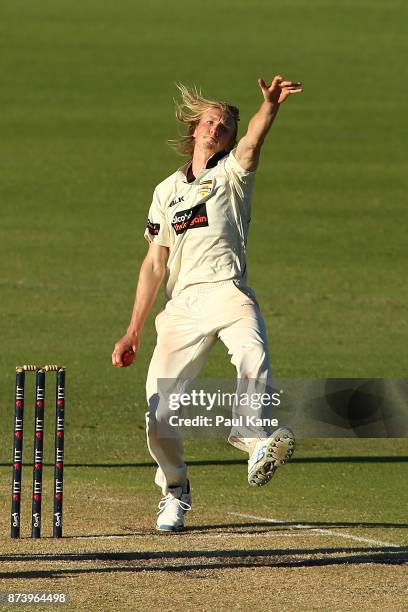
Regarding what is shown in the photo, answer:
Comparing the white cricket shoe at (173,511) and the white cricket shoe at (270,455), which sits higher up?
the white cricket shoe at (270,455)

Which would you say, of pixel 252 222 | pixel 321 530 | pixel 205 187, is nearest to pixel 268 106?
pixel 205 187

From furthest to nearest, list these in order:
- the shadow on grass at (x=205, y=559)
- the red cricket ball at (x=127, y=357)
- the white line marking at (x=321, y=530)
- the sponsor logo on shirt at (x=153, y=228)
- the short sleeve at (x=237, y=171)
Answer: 1. the sponsor logo on shirt at (x=153, y=228)
2. the white line marking at (x=321, y=530)
3. the red cricket ball at (x=127, y=357)
4. the short sleeve at (x=237, y=171)
5. the shadow on grass at (x=205, y=559)

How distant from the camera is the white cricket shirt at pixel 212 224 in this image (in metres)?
7.57

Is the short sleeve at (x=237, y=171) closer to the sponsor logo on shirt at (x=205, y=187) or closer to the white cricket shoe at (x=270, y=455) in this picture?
the sponsor logo on shirt at (x=205, y=187)

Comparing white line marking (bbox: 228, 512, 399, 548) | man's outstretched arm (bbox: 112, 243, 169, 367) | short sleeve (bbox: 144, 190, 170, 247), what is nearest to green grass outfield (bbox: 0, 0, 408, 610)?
white line marking (bbox: 228, 512, 399, 548)

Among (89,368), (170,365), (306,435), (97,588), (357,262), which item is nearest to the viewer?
(97,588)

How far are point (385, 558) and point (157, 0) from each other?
3469 cm

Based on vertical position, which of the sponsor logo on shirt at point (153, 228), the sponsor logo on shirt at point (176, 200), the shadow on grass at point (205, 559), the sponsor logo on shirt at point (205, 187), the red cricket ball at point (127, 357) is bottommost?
the shadow on grass at point (205, 559)

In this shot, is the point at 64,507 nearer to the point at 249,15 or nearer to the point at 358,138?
the point at 358,138

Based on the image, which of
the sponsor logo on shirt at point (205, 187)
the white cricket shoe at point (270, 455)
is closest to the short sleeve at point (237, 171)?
the sponsor logo on shirt at point (205, 187)

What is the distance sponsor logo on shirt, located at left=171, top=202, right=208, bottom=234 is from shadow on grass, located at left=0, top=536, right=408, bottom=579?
1.66 m

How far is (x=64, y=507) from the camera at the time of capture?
28.1ft

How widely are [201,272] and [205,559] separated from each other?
1.48 metres

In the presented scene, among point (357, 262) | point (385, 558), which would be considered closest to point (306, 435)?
point (385, 558)
